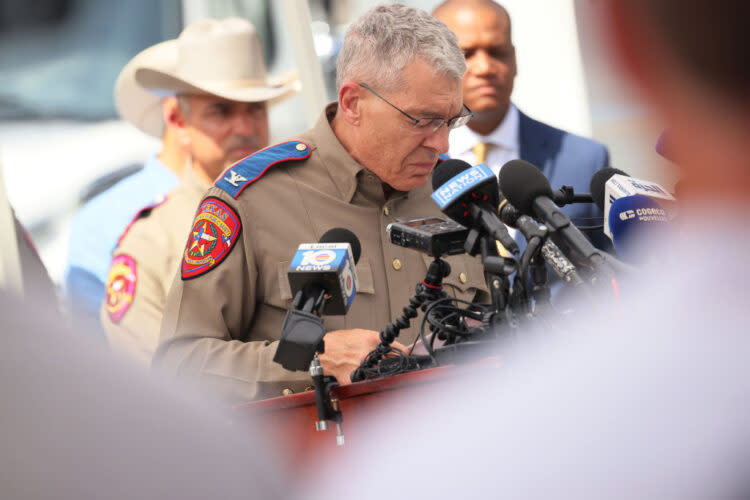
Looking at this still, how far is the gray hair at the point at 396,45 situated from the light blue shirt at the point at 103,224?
5.98ft

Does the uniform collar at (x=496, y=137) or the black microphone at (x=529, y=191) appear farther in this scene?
the uniform collar at (x=496, y=137)

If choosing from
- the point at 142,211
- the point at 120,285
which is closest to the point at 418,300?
the point at 120,285


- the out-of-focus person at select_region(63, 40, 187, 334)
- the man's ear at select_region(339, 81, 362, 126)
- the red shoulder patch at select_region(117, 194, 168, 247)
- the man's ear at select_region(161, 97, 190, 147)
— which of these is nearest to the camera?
the man's ear at select_region(339, 81, 362, 126)

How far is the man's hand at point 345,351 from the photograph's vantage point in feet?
6.90

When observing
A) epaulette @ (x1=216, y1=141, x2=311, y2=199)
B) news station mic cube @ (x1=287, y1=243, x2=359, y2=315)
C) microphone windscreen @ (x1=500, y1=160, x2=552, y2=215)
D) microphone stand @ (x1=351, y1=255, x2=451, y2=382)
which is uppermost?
microphone windscreen @ (x1=500, y1=160, x2=552, y2=215)

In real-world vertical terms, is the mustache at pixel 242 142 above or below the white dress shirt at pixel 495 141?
below

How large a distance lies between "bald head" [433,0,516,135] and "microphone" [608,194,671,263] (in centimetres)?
239

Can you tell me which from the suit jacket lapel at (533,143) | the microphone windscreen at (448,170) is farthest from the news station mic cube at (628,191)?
the suit jacket lapel at (533,143)

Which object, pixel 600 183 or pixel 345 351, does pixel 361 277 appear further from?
pixel 600 183

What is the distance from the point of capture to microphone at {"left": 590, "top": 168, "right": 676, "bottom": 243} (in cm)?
157

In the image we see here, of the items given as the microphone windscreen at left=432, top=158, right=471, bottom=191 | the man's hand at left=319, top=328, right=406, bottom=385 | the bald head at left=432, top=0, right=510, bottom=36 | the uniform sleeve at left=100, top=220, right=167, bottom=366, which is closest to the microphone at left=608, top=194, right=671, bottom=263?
the microphone windscreen at left=432, top=158, right=471, bottom=191

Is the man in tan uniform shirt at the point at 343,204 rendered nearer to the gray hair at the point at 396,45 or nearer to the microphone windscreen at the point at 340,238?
the gray hair at the point at 396,45

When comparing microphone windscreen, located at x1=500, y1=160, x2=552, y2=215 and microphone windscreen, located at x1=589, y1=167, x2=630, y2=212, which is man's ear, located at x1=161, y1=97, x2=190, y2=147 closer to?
microphone windscreen, located at x1=589, y1=167, x2=630, y2=212

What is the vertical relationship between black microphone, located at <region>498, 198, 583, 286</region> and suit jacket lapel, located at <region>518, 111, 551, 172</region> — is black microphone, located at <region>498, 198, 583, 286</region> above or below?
above
